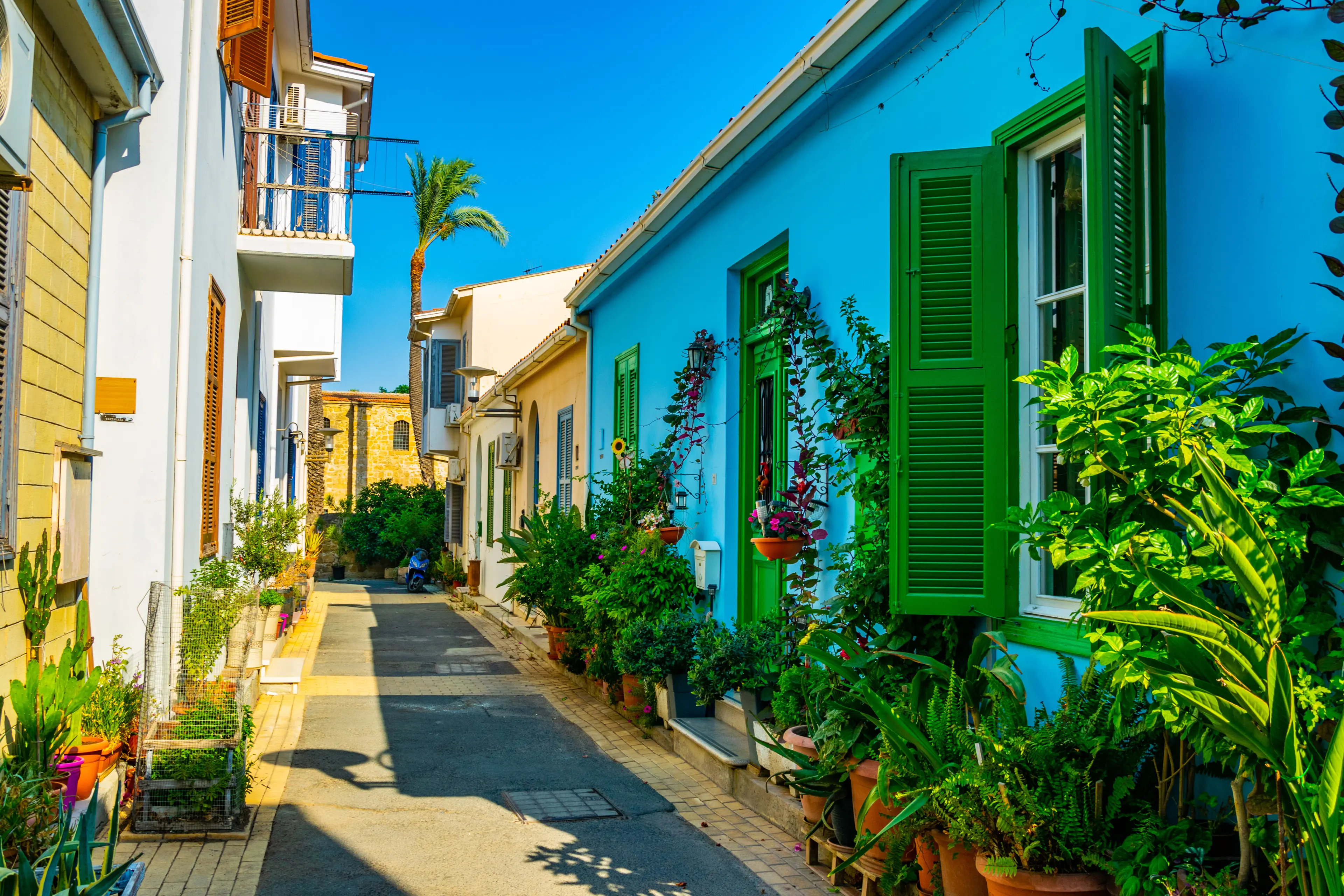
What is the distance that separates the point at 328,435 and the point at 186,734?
67.2 ft

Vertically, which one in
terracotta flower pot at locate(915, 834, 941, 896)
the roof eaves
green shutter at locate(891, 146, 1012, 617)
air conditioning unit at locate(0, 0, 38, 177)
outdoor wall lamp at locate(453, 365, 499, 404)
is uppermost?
the roof eaves

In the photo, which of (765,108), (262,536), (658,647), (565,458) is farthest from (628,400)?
(765,108)

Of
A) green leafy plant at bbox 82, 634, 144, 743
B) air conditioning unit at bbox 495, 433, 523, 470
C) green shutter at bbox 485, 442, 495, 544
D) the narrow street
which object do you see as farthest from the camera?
green shutter at bbox 485, 442, 495, 544

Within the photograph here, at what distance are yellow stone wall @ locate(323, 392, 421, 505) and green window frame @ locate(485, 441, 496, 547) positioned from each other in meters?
13.2

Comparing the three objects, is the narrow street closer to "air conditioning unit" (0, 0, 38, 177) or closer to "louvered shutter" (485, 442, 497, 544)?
"air conditioning unit" (0, 0, 38, 177)

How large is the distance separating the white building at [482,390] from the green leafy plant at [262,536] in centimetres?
664

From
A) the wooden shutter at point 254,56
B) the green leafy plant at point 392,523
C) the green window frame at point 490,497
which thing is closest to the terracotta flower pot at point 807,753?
the wooden shutter at point 254,56

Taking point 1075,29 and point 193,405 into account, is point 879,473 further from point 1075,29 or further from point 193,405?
point 193,405

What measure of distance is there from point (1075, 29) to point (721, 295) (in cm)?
416

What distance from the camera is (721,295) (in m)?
8.20

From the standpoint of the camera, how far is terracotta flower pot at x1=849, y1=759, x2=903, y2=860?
4.24m

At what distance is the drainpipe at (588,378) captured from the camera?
12.4 m

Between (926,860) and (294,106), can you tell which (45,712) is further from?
(294,106)

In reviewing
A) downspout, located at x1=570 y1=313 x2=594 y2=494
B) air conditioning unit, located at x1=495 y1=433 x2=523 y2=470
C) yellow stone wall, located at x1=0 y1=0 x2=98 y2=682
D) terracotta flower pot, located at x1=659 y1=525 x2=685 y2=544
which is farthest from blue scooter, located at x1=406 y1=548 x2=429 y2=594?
yellow stone wall, located at x1=0 y1=0 x2=98 y2=682
